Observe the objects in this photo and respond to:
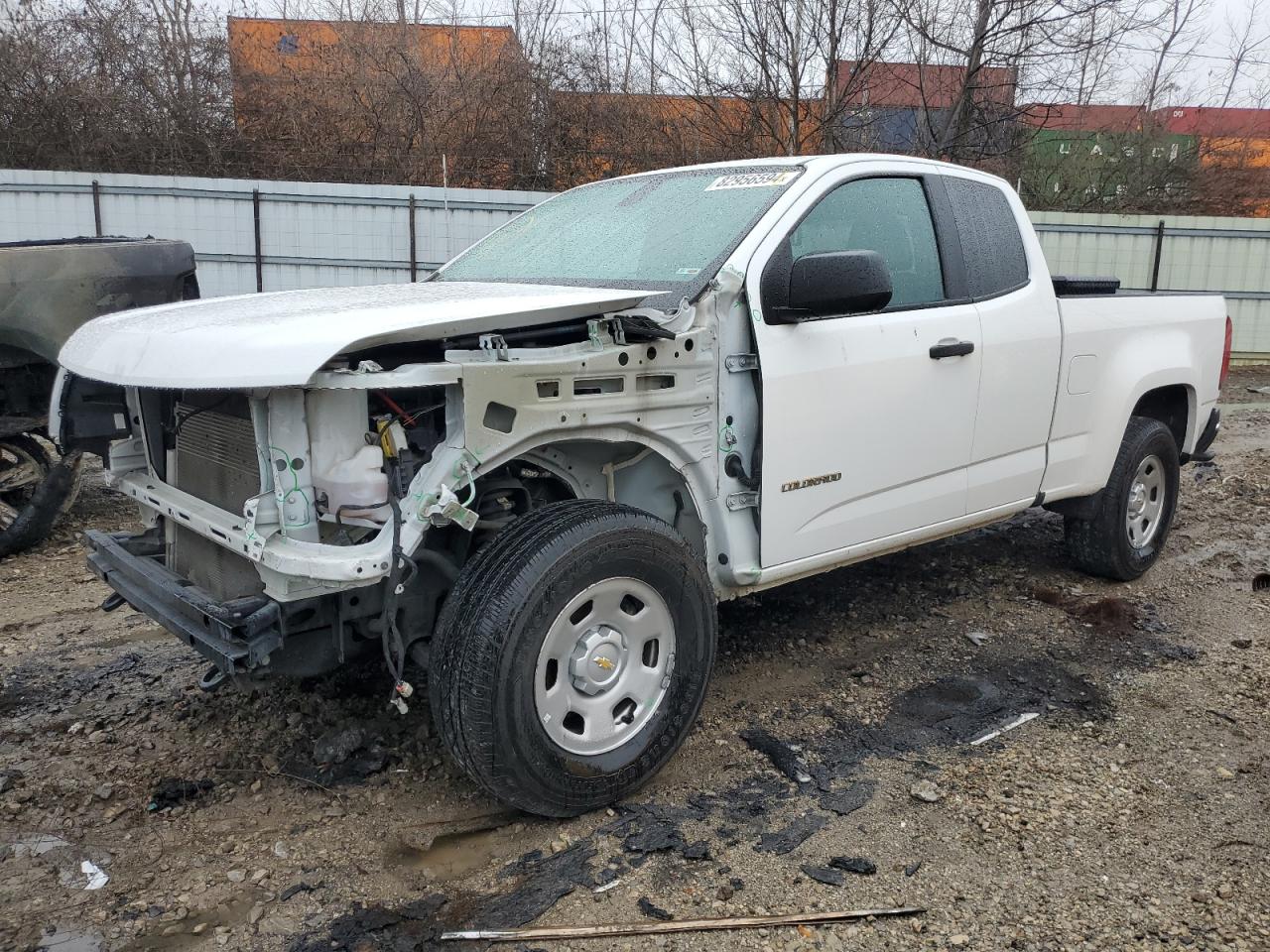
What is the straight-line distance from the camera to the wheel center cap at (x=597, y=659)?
9.64 ft

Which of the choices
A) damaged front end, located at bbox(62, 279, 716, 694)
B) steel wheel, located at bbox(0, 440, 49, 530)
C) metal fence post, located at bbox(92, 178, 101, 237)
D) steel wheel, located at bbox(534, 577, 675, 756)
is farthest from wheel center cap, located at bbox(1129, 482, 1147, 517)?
metal fence post, located at bbox(92, 178, 101, 237)

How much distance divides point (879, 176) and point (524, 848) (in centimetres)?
283

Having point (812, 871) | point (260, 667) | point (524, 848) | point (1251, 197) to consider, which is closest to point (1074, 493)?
Result: point (812, 871)

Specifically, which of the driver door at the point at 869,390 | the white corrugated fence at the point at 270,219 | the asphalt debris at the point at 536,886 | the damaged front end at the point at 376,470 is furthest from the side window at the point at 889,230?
the white corrugated fence at the point at 270,219

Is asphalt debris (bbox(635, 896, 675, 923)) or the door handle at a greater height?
the door handle

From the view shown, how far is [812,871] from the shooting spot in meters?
2.75

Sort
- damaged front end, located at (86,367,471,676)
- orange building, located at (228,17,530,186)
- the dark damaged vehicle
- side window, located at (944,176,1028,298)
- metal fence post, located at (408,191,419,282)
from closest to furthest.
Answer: damaged front end, located at (86,367,471,676) < side window, located at (944,176,1028,298) < the dark damaged vehicle < metal fence post, located at (408,191,419,282) < orange building, located at (228,17,530,186)

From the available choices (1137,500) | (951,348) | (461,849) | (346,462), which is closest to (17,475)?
(346,462)

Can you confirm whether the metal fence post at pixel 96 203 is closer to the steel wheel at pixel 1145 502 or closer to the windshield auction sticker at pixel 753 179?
the windshield auction sticker at pixel 753 179

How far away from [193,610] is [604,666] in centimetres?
119

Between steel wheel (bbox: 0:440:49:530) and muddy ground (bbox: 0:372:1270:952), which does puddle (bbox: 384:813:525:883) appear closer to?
muddy ground (bbox: 0:372:1270:952)

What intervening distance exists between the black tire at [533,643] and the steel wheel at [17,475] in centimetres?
416

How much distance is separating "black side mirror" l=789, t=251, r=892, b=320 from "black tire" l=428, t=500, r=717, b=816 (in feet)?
2.95

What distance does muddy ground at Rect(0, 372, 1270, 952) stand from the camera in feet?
8.45
